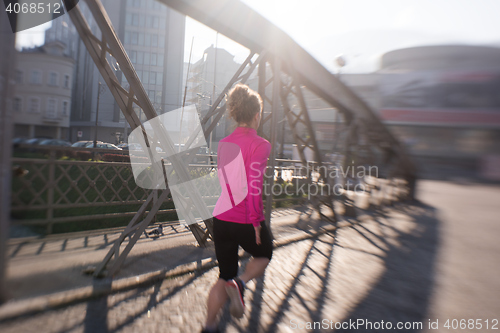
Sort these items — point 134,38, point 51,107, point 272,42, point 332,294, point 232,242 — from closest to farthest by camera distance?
1. point 232,242
2. point 332,294
3. point 51,107
4. point 272,42
5. point 134,38

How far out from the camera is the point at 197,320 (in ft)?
8.90

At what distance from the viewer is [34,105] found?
3096 mm

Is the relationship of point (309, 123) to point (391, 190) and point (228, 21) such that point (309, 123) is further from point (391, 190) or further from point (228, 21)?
point (391, 190)

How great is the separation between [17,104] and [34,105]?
1.68ft

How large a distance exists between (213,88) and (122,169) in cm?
891

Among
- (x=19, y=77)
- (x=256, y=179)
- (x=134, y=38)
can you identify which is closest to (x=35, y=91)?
(x=19, y=77)

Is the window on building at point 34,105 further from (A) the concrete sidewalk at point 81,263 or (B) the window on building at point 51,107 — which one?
(A) the concrete sidewalk at point 81,263

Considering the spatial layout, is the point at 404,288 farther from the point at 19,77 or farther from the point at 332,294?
the point at 19,77

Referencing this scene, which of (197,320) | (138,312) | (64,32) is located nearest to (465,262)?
(197,320)

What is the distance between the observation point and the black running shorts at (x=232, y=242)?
2377 mm

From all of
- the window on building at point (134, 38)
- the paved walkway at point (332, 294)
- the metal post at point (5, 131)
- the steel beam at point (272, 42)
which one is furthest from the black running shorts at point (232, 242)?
the window on building at point (134, 38)

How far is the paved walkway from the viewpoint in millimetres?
2654

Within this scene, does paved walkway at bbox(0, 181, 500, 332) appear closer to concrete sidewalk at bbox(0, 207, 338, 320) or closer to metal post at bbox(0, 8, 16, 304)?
concrete sidewalk at bbox(0, 207, 338, 320)

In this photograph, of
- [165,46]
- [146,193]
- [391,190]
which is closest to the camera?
[146,193]
